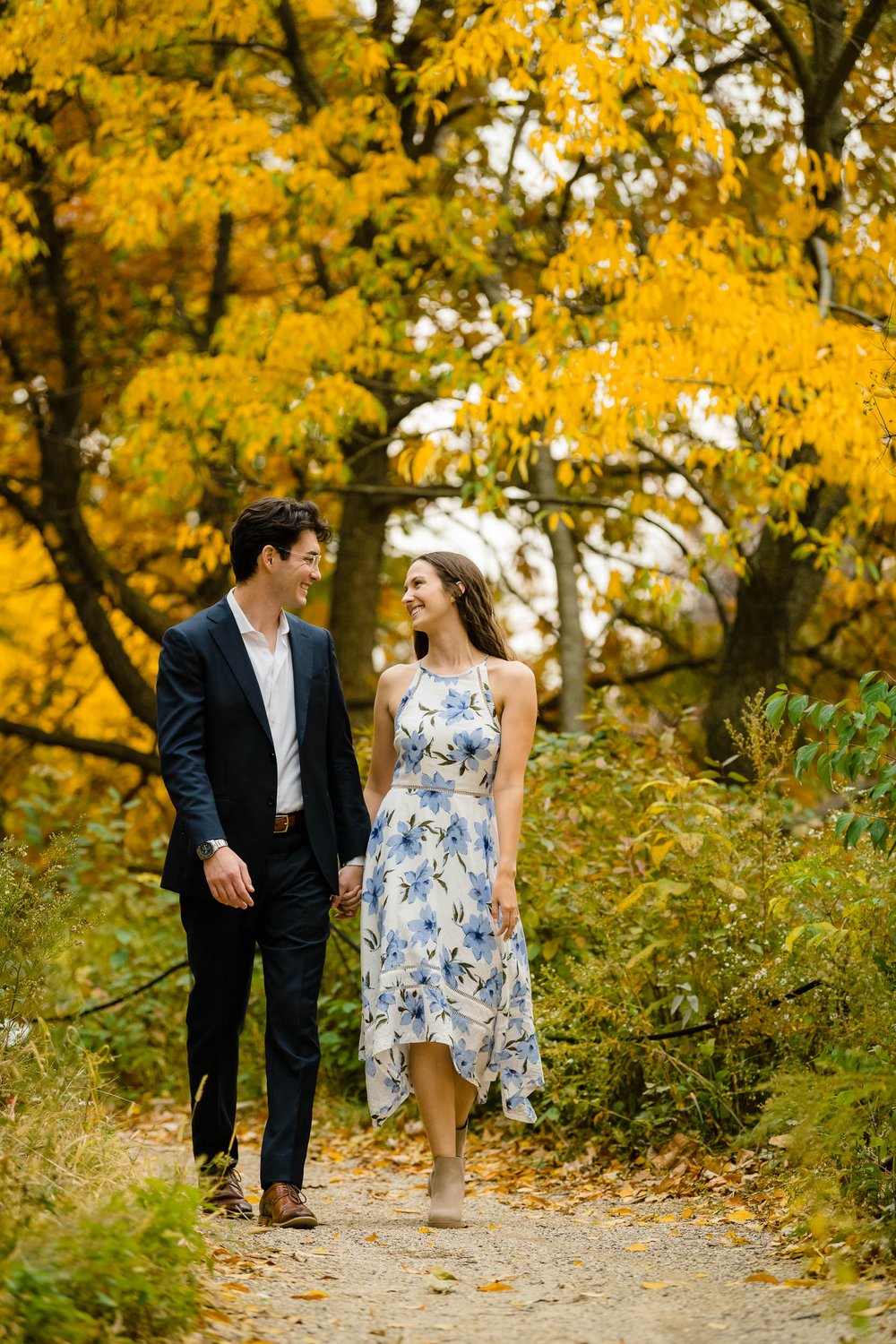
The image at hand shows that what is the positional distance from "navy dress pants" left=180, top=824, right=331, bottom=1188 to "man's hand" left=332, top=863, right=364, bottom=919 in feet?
0.40

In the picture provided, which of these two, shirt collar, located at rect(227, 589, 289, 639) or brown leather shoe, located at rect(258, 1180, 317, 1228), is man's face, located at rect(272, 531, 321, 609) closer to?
shirt collar, located at rect(227, 589, 289, 639)

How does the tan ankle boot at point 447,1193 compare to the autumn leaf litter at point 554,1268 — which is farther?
the tan ankle boot at point 447,1193

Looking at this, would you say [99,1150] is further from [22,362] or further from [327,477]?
[22,362]

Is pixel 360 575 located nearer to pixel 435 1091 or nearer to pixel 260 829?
pixel 260 829

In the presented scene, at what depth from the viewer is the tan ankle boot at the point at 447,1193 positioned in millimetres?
4523

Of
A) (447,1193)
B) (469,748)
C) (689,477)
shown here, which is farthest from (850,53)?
(447,1193)

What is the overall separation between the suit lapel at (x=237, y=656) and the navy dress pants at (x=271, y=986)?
0.38m

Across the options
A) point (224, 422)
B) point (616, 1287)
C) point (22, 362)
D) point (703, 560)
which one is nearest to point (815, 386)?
point (703, 560)

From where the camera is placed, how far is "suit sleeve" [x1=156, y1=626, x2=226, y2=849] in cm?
433

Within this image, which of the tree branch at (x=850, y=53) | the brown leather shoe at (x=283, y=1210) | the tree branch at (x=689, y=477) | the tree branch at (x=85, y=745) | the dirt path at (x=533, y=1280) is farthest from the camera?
the tree branch at (x=85, y=745)

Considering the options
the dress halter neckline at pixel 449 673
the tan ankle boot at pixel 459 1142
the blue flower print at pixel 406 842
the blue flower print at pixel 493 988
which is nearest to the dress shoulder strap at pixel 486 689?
the dress halter neckline at pixel 449 673

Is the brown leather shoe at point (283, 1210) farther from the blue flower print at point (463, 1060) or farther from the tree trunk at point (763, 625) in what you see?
the tree trunk at point (763, 625)

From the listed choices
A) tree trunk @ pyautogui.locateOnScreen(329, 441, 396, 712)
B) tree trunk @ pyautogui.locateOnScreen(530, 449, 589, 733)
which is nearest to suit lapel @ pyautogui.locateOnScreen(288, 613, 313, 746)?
tree trunk @ pyautogui.locateOnScreen(530, 449, 589, 733)

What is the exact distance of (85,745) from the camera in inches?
455
